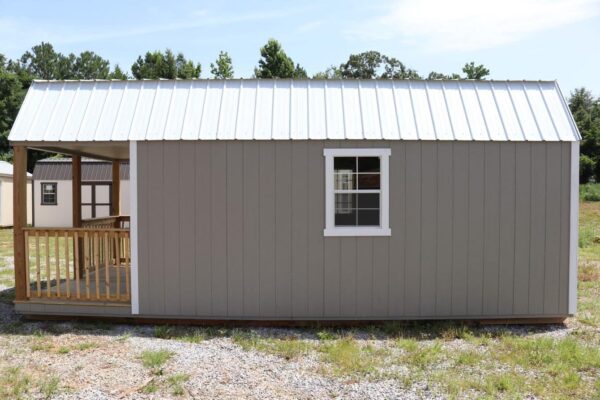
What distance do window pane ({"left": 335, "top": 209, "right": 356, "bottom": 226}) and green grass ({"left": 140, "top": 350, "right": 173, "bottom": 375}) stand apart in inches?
109

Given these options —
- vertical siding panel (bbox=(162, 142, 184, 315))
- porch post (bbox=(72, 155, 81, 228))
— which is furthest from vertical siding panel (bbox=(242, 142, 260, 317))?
porch post (bbox=(72, 155, 81, 228))

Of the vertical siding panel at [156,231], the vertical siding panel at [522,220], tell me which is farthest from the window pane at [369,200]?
the vertical siding panel at [156,231]

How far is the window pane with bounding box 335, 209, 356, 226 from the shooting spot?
22.8 ft

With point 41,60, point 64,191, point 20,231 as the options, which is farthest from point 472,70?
point 41,60

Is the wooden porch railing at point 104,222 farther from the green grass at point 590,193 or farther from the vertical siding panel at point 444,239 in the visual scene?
the green grass at point 590,193

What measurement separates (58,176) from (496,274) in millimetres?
19210

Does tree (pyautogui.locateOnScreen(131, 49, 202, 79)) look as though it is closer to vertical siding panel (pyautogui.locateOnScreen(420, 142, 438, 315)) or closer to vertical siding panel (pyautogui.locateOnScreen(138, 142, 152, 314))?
vertical siding panel (pyautogui.locateOnScreen(138, 142, 152, 314))

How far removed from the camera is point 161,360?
5.05 meters

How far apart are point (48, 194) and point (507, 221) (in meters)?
19.6

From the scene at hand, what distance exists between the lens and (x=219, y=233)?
648cm

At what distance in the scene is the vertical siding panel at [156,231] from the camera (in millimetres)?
6500

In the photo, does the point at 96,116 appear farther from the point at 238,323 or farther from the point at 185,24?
the point at 185,24

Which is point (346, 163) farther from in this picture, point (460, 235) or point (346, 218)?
point (460, 235)

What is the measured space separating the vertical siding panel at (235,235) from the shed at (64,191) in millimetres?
15565
